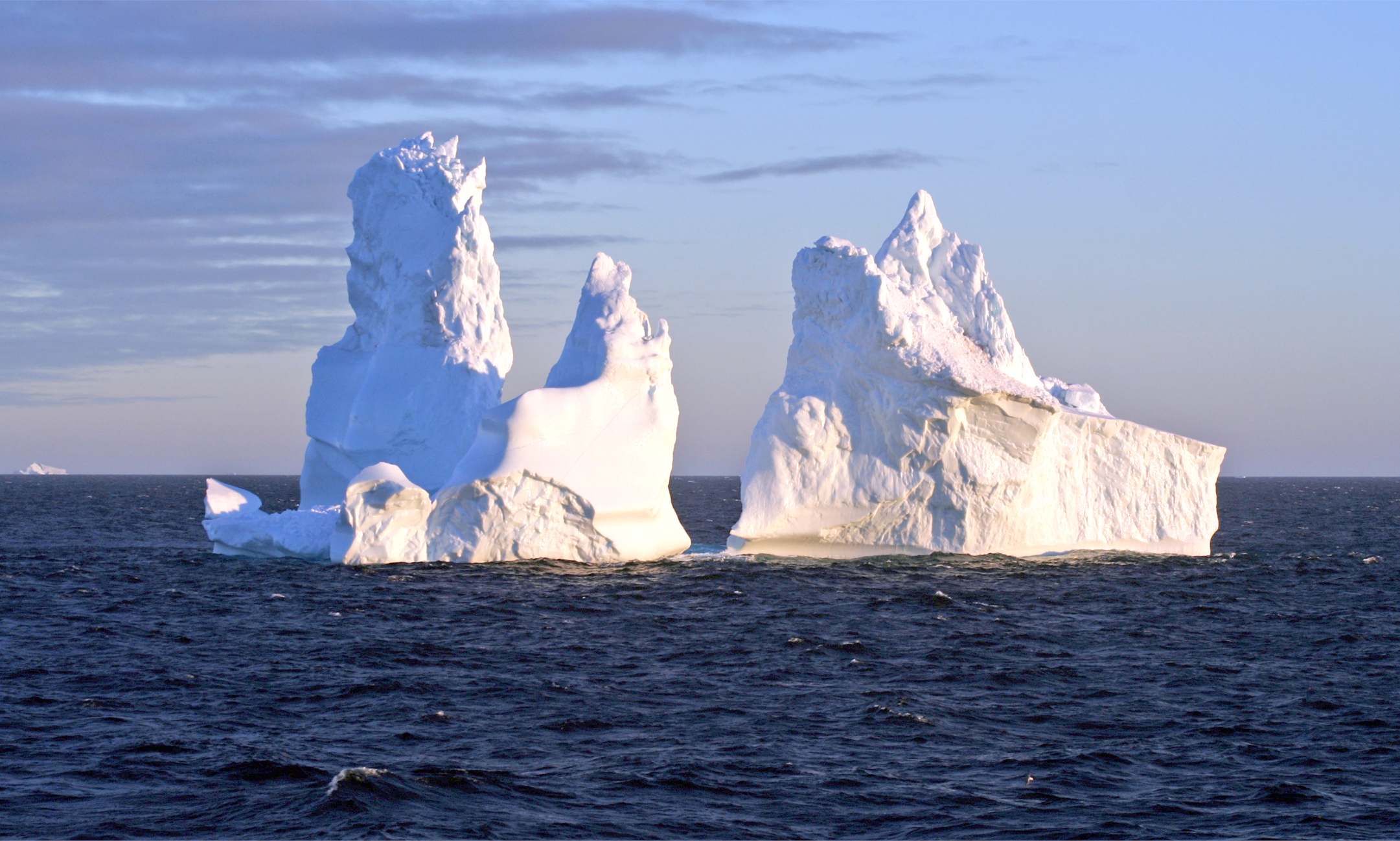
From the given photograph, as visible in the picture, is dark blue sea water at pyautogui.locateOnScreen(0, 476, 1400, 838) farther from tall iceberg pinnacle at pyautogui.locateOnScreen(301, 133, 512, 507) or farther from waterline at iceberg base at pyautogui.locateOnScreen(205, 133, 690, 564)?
tall iceberg pinnacle at pyautogui.locateOnScreen(301, 133, 512, 507)

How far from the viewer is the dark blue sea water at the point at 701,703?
465 inches

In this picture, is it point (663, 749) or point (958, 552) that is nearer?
point (663, 749)

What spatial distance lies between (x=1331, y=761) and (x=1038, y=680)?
14.6 ft

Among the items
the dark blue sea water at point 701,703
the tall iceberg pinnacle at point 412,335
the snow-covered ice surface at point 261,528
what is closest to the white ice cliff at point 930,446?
the dark blue sea water at point 701,703

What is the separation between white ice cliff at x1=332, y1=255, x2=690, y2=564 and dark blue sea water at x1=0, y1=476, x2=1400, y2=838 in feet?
2.98

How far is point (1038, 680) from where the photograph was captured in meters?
17.6

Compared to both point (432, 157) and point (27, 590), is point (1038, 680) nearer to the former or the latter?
point (27, 590)

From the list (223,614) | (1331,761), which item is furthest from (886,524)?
(1331,761)

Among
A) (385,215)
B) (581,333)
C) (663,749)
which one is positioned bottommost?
(663,749)

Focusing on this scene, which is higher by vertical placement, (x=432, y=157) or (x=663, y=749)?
(x=432, y=157)

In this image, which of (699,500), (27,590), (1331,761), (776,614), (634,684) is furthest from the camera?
(699,500)

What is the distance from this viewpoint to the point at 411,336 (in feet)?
124

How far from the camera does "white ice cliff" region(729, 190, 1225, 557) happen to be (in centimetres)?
2856

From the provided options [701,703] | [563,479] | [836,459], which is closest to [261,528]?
[563,479]
